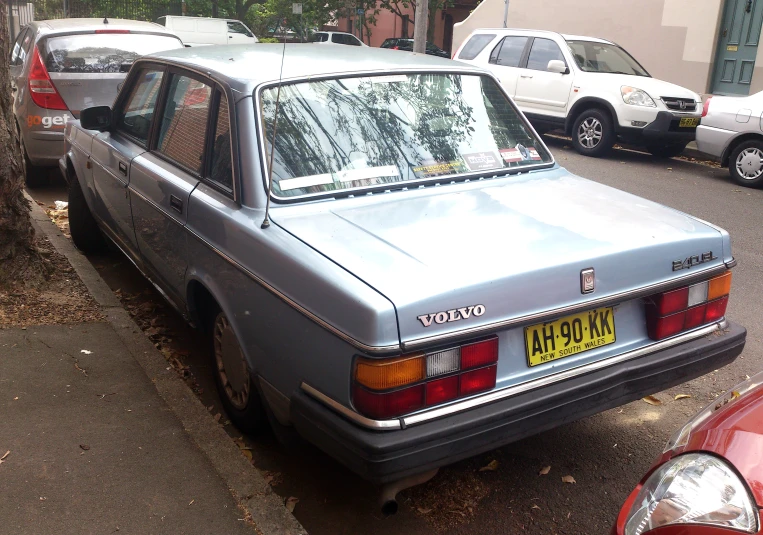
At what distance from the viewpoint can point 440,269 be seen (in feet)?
9.14

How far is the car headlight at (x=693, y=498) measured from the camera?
76.0 inches

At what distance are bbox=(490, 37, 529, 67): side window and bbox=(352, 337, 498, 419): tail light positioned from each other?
11.2m

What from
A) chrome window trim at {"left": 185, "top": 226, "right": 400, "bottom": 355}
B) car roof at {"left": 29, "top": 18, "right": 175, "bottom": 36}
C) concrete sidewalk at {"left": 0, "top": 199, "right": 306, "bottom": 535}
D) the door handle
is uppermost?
car roof at {"left": 29, "top": 18, "right": 175, "bottom": 36}

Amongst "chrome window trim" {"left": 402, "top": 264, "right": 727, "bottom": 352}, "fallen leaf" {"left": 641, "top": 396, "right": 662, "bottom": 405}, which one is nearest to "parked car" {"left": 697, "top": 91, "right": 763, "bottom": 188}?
"fallen leaf" {"left": 641, "top": 396, "right": 662, "bottom": 405}

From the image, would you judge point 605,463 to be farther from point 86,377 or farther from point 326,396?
point 86,377

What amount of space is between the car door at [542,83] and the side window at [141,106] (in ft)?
28.1

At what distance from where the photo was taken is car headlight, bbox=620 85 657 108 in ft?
37.6

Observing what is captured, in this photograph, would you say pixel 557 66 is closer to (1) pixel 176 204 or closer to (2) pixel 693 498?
(1) pixel 176 204

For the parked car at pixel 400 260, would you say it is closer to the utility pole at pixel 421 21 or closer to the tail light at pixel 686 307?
the tail light at pixel 686 307

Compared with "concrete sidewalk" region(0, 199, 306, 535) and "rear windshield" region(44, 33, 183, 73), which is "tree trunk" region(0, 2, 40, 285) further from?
"rear windshield" region(44, 33, 183, 73)

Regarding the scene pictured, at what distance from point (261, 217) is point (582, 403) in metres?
1.47

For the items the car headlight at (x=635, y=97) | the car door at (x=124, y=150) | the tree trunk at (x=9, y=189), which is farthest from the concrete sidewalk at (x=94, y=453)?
the car headlight at (x=635, y=97)

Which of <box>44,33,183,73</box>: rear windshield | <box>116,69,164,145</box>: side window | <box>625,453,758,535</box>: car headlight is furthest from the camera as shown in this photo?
<box>44,33,183,73</box>: rear windshield

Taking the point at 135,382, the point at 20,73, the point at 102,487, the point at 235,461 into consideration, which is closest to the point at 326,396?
the point at 235,461
